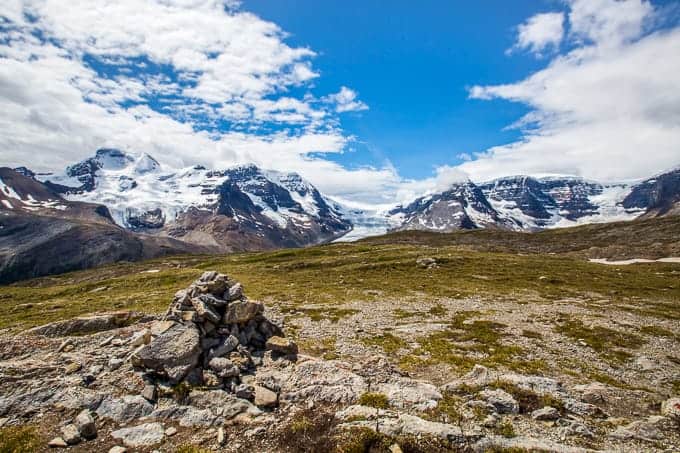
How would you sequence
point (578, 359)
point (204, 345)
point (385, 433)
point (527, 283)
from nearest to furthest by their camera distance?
point (385, 433) < point (204, 345) < point (578, 359) < point (527, 283)

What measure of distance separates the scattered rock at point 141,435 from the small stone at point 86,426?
760mm

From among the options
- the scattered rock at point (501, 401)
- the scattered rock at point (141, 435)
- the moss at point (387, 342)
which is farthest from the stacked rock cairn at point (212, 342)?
the scattered rock at point (501, 401)

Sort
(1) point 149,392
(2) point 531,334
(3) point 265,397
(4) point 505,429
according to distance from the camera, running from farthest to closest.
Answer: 1. (2) point 531,334
2. (1) point 149,392
3. (3) point 265,397
4. (4) point 505,429

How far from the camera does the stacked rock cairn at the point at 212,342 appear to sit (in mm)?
17109

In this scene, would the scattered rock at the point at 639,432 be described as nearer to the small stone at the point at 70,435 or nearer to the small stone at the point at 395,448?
the small stone at the point at 395,448

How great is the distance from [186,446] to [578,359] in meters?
24.7

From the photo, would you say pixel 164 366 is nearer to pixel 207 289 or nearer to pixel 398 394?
pixel 207 289

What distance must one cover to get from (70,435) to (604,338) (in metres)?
35.6

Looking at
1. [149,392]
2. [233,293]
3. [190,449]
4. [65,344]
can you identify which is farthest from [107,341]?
[190,449]

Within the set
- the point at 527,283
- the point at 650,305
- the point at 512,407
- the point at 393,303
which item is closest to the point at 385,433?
the point at 512,407

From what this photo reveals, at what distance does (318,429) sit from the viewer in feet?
45.4

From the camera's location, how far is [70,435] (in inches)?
537

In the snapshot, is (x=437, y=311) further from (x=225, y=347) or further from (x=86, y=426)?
(x=86, y=426)

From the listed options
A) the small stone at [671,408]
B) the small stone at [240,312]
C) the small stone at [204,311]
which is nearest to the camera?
the small stone at [671,408]
